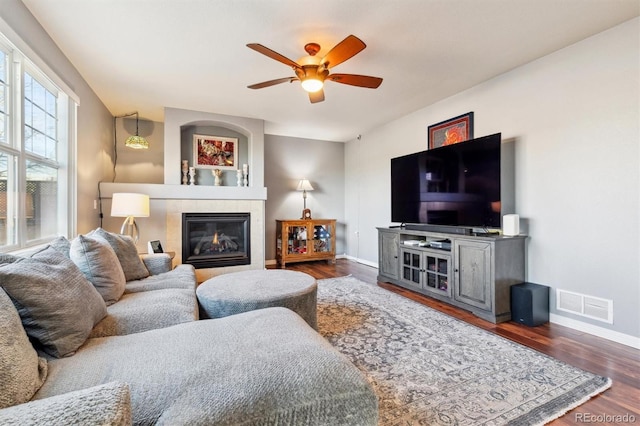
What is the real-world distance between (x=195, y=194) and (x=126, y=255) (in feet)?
6.37

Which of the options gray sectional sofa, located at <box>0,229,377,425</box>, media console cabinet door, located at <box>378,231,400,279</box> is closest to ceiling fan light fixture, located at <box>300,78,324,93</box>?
gray sectional sofa, located at <box>0,229,377,425</box>

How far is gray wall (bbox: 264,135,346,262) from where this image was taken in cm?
550

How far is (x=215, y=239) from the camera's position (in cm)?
455

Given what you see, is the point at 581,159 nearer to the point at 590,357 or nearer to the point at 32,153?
the point at 590,357

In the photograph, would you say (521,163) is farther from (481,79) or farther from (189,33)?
(189,33)

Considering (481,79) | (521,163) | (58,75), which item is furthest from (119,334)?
(481,79)

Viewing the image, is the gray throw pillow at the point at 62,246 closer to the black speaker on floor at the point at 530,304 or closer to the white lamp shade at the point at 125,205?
the white lamp shade at the point at 125,205

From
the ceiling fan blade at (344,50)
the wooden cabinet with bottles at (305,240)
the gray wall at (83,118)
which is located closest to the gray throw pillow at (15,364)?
the gray wall at (83,118)

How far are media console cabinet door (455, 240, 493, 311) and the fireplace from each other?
9.89 feet

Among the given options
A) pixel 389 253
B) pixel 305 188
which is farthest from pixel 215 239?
pixel 389 253

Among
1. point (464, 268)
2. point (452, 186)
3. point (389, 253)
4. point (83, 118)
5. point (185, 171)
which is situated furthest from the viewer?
point (185, 171)

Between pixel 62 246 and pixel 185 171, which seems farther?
pixel 185 171

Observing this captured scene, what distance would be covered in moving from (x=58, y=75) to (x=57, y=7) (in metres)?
0.67

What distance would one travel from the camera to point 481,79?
3.18 meters
